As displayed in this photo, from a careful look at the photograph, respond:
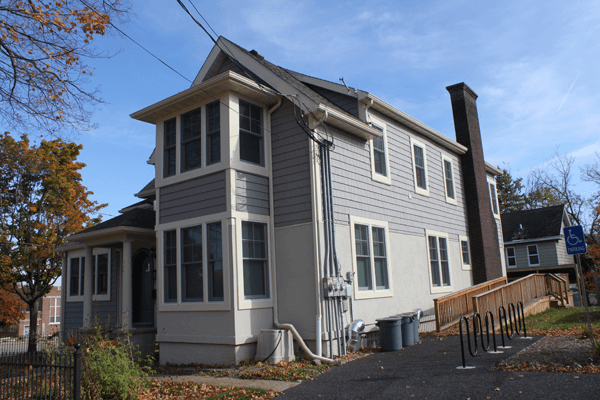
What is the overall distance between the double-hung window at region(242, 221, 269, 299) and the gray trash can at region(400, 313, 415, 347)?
135 inches

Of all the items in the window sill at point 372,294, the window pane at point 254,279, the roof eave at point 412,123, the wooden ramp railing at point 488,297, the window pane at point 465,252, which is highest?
the roof eave at point 412,123

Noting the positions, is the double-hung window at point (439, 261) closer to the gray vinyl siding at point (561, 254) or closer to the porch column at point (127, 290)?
the porch column at point (127, 290)

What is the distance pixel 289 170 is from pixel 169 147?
3.28m

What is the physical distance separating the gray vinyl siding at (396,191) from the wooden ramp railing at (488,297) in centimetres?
231

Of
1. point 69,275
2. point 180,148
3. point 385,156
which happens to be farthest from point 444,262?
point 69,275

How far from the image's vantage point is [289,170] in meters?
11.4

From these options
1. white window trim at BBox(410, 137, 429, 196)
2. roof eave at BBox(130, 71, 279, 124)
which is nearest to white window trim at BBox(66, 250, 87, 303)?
roof eave at BBox(130, 71, 279, 124)

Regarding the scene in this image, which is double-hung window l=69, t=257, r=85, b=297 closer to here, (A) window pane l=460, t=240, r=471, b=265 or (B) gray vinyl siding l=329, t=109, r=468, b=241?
(B) gray vinyl siding l=329, t=109, r=468, b=241

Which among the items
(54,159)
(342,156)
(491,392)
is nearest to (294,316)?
(342,156)

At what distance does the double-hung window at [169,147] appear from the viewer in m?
12.2

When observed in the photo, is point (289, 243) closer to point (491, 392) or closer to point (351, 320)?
point (351, 320)

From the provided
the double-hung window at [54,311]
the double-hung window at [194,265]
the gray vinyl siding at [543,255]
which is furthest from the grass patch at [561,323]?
the double-hung window at [54,311]

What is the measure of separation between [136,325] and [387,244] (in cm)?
768

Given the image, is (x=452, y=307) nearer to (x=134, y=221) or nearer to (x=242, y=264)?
(x=242, y=264)
